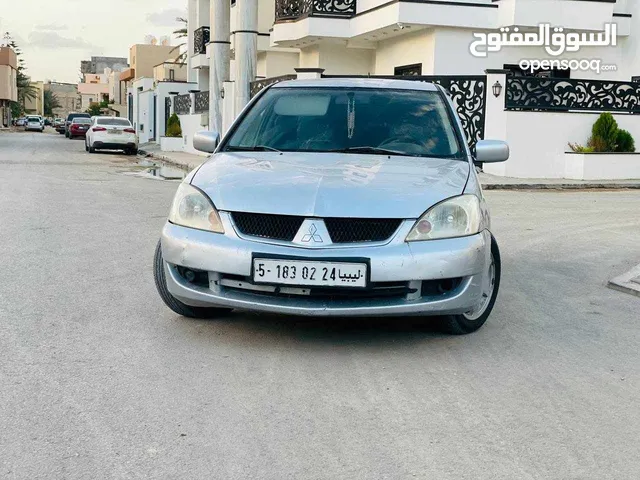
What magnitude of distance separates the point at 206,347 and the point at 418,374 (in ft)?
4.21

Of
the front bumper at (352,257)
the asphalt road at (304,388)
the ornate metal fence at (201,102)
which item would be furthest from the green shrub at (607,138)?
the ornate metal fence at (201,102)

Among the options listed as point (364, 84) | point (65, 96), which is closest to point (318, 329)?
point (364, 84)

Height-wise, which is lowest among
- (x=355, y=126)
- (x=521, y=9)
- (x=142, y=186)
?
(x=142, y=186)

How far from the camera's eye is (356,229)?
5.00m

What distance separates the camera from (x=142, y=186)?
1666cm

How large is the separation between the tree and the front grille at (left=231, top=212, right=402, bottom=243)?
17351 cm

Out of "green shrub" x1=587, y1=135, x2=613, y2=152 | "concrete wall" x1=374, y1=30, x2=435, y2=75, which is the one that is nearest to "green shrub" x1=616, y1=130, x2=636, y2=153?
"green shrub" x1=587, y1=135, x2=613, y2=152

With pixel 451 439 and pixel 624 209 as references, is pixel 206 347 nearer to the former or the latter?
pixel 451 439

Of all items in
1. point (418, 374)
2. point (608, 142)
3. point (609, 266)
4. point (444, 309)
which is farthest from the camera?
point (608, 142)

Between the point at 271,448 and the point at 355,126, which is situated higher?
the point at 355,126

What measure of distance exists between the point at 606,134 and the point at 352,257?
51.3ft

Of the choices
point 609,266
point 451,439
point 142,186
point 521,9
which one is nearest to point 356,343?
point 451,439

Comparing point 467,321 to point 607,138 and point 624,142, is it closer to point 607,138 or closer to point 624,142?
point 607,138

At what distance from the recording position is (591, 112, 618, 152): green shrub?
62.7ft
